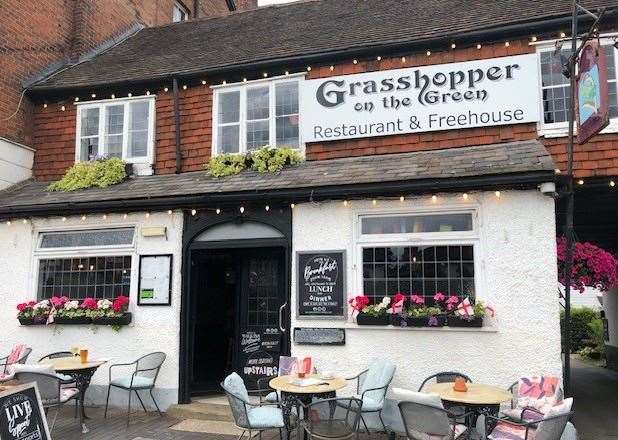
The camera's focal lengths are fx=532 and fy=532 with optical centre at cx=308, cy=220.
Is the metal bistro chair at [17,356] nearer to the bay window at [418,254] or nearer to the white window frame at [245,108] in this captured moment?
the white window frame at [245,108]

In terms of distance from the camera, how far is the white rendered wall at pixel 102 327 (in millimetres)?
8203

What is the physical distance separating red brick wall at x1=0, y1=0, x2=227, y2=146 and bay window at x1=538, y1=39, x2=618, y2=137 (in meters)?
9.26

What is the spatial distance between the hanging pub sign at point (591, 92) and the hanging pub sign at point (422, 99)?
109 centimetres

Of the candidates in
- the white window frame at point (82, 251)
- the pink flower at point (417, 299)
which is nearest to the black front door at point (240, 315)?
the white window frame at point (82, 251)

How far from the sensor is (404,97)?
827 centimetres

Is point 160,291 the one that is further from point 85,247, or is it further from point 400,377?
point 400,377

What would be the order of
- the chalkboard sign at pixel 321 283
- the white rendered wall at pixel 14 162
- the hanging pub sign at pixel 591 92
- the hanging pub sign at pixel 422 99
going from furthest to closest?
the white rendered wall at pixel 14 162, the hanging pub sign at pixel 422 99, the chalkboard sign at pixel 321 283, the hanging pub sign at pixel 591 92

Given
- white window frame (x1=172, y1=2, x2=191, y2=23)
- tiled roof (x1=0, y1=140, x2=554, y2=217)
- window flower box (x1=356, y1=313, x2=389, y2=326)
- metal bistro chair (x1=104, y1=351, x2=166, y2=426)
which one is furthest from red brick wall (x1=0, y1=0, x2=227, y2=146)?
window flower box (x1=356, y1=313, x2=389, y2=326)

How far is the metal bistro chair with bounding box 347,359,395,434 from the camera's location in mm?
6184

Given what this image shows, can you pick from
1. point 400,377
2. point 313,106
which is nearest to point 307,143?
point 313,106

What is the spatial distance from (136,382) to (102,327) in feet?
4.71

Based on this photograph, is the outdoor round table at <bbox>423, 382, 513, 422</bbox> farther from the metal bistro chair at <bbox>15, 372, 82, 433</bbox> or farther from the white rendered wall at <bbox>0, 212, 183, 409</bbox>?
the metal bistro chair at <bbox>15, 372, 82, 433</bbox>

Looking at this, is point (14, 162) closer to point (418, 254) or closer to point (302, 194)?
point (302, 194)

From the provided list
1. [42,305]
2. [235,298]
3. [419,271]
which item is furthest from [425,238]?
[42,305]
